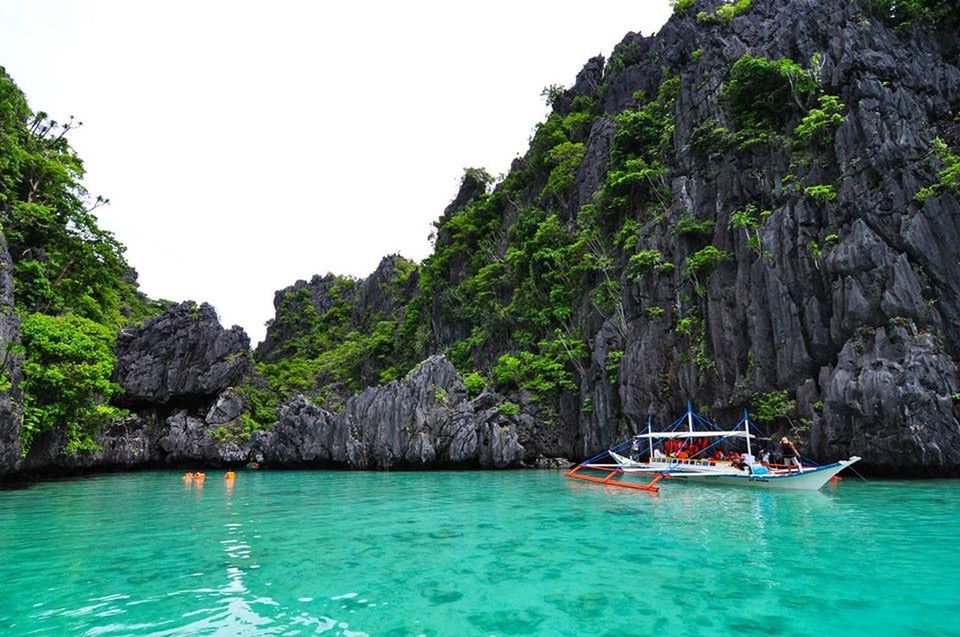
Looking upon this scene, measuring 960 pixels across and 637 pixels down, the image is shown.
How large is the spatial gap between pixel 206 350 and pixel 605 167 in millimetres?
36532

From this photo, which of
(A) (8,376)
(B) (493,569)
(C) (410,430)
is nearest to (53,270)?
(A) (8,376)

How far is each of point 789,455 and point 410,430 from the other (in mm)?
21540

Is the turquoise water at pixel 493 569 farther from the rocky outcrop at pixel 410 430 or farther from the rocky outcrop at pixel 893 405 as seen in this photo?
the rocky outcrop at pixel 410 430

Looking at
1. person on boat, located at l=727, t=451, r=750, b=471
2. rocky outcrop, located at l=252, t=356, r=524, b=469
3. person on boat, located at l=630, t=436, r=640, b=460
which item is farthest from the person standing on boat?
rocky outcrop, located at l=252, t=356, r=524, b=469

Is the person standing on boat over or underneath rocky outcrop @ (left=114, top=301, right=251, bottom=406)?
underneath

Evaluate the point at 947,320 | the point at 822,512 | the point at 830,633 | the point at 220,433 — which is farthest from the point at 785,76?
the point at 220,433

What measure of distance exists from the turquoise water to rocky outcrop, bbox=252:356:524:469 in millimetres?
17321

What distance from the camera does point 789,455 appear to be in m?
22.0

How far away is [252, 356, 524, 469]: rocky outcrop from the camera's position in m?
33.2

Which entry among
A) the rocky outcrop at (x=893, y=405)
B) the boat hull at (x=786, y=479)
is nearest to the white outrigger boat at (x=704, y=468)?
the boat hull at (x=786, y=479)

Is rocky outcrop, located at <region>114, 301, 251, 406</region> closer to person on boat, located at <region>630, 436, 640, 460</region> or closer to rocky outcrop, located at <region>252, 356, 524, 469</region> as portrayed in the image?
rocky outcrop, located at <region>252, 356, 524, 469</region>

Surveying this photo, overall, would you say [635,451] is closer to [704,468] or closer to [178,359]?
[704,468]

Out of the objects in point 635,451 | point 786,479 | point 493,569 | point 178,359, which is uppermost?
point 178,359

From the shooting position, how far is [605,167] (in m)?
40.9
